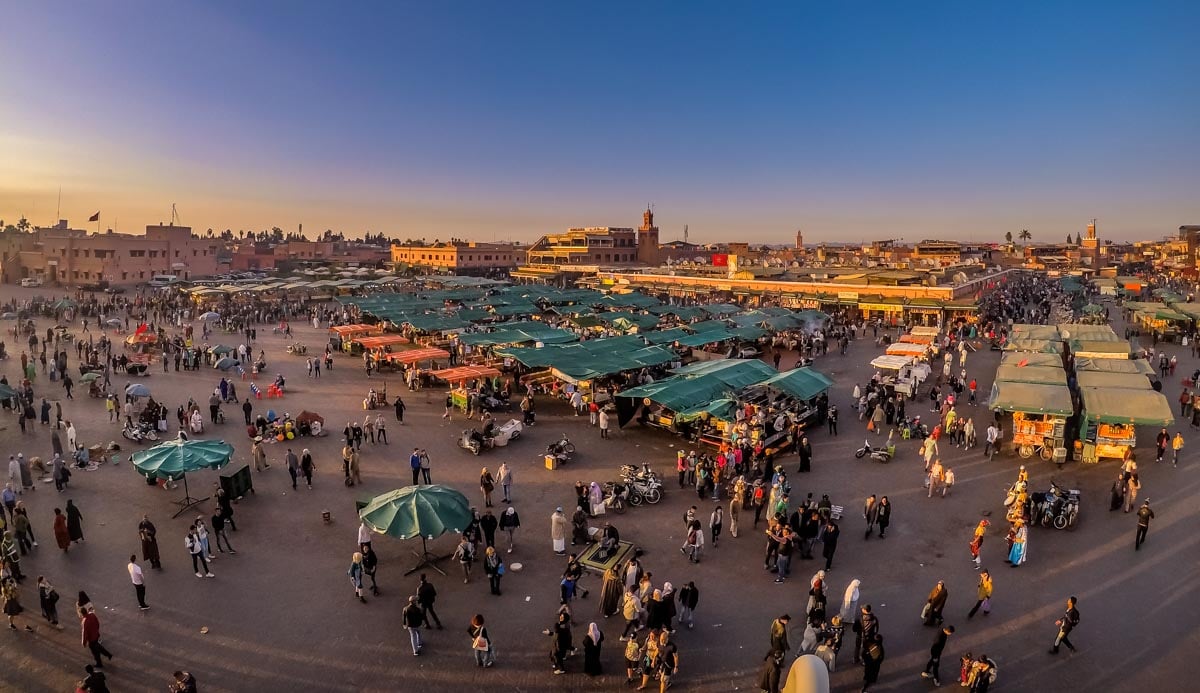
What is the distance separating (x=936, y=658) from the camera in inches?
308

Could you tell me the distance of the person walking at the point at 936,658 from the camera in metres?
7.68

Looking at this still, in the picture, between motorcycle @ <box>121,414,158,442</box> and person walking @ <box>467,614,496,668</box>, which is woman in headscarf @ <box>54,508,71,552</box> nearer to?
motorcycle @ <box>121,414,158,442</box>

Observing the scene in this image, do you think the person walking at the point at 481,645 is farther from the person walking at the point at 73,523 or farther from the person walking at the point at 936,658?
the person walking at the point at 73,523

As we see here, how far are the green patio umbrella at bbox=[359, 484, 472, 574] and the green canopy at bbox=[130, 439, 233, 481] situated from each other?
4.46 m

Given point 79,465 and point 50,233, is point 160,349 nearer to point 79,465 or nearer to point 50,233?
point 79,465

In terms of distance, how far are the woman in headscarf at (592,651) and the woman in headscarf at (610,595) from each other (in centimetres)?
136

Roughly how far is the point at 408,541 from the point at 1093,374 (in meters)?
21.0

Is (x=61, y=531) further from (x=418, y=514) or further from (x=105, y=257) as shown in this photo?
(x=105, y=257)

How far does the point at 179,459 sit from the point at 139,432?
6611mm

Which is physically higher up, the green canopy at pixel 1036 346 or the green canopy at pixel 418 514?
the green canopy at pixel 1036 346

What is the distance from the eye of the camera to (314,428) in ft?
59.1


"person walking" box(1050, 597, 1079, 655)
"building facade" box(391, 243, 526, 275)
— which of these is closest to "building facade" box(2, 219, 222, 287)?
"building facade" box(391, 243, 526, 275)

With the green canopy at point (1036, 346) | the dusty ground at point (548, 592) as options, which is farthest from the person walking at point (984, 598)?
the green canopy at point (1036, 346)

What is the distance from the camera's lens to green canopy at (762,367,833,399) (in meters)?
18.6
